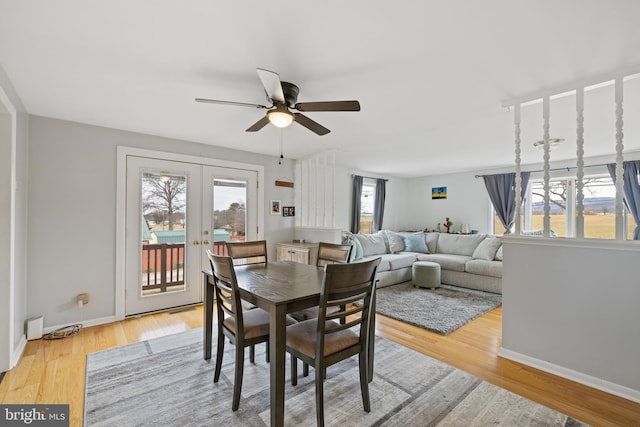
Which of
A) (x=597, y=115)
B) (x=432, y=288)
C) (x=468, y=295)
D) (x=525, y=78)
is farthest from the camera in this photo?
(x=432, y=288)

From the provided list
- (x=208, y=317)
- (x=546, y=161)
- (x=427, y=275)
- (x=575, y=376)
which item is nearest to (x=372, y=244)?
(x=427, y=275)

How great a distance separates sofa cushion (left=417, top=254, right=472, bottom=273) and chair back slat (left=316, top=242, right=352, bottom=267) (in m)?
2.95

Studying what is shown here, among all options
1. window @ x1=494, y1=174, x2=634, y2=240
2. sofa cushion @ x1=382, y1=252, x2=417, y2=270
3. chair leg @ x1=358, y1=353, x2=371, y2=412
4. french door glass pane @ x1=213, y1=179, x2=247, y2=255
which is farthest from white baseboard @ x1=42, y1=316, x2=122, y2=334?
window @ x1=494, y1=174, x2=634, y2=240

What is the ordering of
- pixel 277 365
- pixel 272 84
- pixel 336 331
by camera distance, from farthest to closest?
pixel 272 84 < pixel 336 331 < pixel 277 365

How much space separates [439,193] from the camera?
21.7ft

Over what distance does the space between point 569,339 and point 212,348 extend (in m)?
2.99

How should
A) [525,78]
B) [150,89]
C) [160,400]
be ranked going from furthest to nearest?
[150,89] → [525,78] → [160,400]

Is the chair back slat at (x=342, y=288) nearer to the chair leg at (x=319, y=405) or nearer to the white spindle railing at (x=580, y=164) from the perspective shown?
the chair leg at (x=319, y=405)

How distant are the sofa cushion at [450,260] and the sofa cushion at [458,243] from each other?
19cm

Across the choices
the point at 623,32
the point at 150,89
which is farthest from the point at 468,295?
the point at 150,89

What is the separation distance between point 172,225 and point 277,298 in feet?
8.72

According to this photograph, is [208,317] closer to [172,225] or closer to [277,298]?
[277,298]

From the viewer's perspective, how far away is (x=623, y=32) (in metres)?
1.61

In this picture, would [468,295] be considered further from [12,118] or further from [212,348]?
[12,118]
